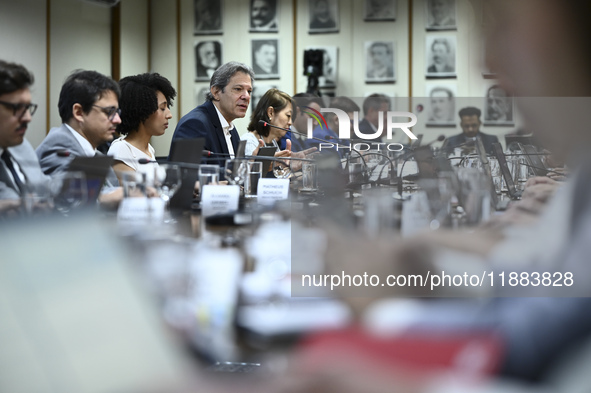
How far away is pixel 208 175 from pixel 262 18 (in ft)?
19.4

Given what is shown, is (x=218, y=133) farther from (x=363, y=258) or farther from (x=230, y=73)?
(x=363, y=258)

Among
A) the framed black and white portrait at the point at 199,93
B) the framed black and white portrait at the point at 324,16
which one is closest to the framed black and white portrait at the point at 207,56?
the framed black and white portrait at the point at 199,93

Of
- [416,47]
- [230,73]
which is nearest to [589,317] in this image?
[230,73]

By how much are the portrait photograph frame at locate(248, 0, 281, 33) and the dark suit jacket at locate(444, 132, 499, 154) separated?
17.2ft

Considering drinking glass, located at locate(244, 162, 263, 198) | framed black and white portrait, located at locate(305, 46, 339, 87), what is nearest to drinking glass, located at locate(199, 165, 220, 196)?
drinking glass, located at locate(244, 162, 263, 198)

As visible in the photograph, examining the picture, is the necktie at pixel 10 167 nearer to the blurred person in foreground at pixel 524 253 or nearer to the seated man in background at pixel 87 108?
the blurred person in foreground at pixel 524 253

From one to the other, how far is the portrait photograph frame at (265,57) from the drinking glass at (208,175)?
558 centimetres

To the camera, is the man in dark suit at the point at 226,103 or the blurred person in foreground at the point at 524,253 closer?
the blurred person in foreground at the point at 524,253

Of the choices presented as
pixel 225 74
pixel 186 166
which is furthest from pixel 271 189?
pixel 225 74

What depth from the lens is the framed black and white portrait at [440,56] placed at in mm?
7059

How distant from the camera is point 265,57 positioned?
7586 millimetres

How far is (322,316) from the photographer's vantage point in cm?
49

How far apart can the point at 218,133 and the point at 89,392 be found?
10.4ft

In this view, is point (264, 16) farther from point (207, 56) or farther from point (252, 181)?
point (252, 181)
